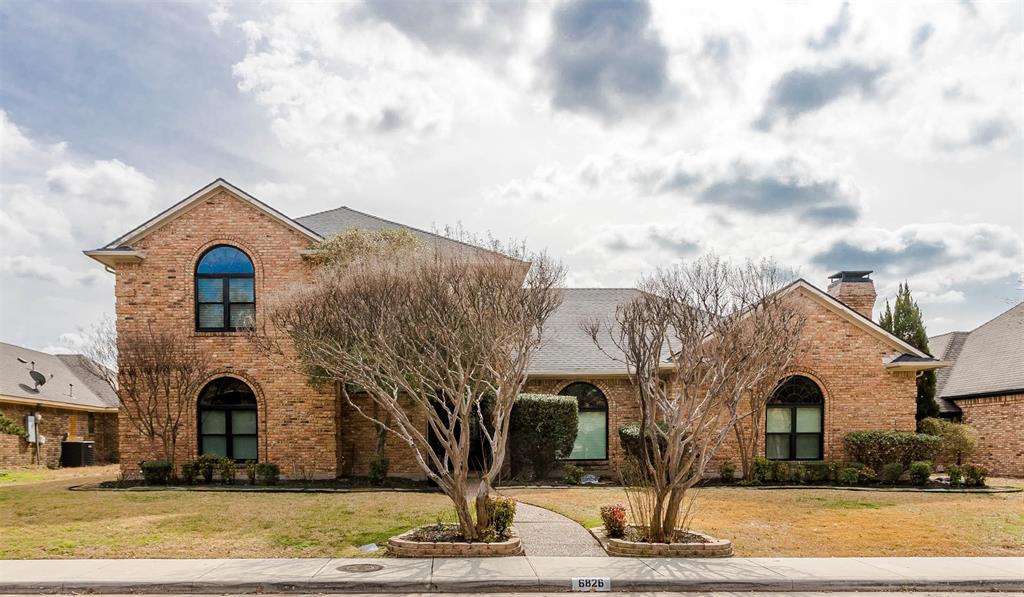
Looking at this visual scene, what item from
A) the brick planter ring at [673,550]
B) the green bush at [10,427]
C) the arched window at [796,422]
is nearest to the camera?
the brick planter ring at [673,550]

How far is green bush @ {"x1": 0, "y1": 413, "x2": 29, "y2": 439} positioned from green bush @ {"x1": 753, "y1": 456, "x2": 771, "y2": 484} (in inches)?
860

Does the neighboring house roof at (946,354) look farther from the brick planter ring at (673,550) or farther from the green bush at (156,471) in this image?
the green bush at (156,471)

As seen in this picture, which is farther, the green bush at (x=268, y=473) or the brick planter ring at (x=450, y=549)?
the green bush at (x=268, y=473)

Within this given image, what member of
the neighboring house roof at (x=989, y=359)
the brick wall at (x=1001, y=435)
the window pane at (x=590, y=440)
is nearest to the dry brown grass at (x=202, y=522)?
the window pane at (x=590, y=440)

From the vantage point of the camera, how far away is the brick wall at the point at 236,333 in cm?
1739

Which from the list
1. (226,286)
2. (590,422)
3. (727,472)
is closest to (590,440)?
(590,422)

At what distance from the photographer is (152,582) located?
8070 mm

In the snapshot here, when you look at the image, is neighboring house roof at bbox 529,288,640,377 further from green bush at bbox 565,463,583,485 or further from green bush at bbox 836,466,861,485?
green bush at bbox 836,466,861,485

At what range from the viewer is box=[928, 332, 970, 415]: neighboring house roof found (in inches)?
931

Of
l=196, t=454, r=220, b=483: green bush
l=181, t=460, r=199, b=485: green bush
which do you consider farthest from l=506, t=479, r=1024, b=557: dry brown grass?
l=181, t=460, r=199, b=485: green bush

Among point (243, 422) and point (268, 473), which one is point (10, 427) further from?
point (268, 473)

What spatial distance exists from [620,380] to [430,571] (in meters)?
11.4

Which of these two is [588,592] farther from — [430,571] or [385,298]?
[385,298]

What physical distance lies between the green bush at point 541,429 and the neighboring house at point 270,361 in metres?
1.36
